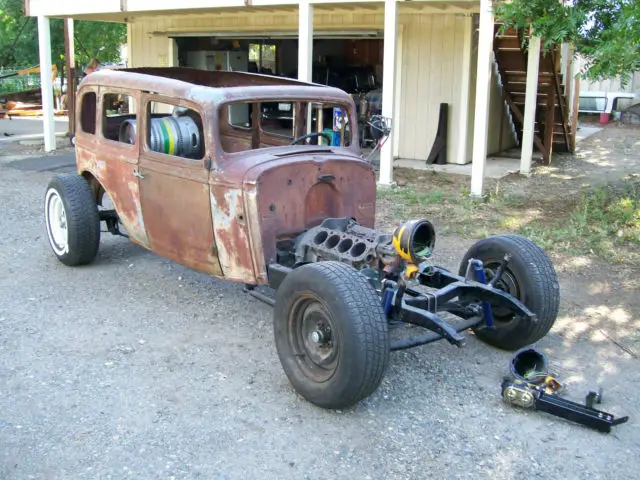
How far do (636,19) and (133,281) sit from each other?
5.24m

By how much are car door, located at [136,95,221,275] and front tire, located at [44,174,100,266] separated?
35.1 inches

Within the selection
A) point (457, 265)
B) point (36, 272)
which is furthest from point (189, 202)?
point (457, 265)

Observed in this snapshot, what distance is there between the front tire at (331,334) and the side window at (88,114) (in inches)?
123

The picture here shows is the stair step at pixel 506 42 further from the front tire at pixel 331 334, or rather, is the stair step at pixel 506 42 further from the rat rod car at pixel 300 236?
the front tire at pixel 331 334

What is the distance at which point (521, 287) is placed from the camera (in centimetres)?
436

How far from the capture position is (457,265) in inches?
253

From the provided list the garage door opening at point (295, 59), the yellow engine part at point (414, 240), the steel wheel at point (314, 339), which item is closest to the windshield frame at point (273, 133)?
the yellow engine part at point (414, 240)

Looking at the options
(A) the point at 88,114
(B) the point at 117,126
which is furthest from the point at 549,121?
(A) the point at 88,114

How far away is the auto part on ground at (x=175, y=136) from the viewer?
5.28 meters

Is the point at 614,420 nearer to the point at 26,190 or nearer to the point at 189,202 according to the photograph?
the point at 189,202

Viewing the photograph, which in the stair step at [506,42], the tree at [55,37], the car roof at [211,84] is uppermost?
the tree at [55,37]

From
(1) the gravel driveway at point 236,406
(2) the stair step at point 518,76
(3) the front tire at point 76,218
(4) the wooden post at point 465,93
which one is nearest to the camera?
(1) the gravel driveway at point 236,406

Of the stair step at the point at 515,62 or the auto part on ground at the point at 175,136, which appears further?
the stair step at the point at 515,62

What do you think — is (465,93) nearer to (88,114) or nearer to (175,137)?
(88,114)
